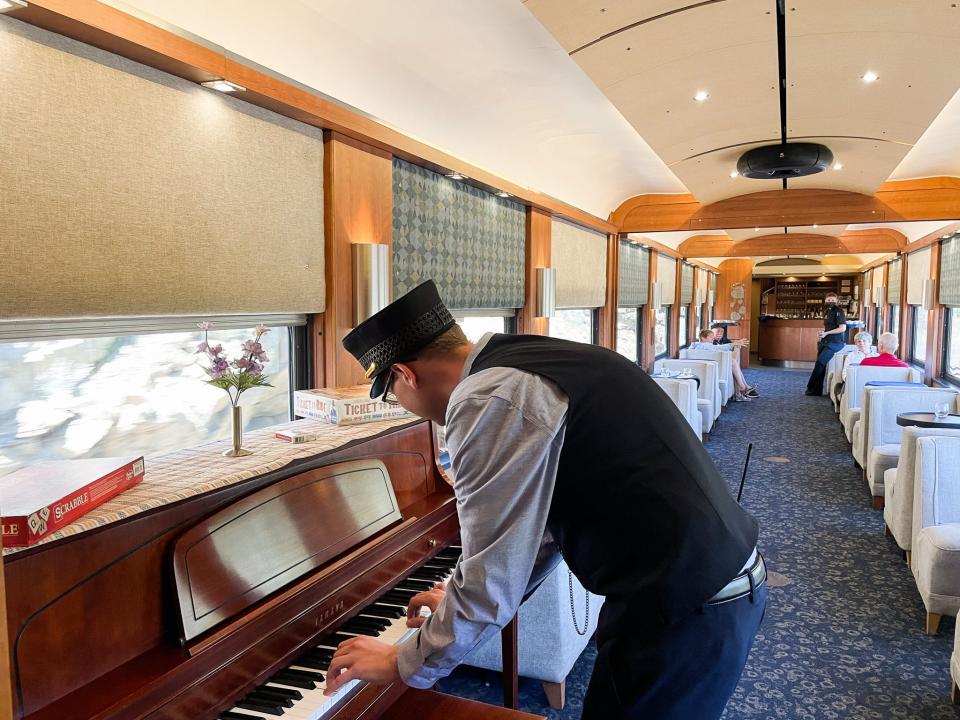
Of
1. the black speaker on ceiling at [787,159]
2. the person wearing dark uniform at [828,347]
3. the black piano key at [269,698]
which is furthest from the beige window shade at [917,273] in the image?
the black piano key at [269,698]

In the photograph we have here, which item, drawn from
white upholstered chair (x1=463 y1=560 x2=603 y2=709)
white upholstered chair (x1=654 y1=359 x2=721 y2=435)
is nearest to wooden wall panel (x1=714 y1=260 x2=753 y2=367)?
white upholstered chair (x1=654 y1=359 x2=721 y2=435)

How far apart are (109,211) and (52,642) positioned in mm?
1624

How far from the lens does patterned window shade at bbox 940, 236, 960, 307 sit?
8961mm

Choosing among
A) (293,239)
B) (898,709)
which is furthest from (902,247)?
(293,239)

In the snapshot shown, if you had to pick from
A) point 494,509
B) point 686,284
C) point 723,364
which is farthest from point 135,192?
point 686,284

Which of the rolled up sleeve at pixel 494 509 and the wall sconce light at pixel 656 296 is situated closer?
the rolled up sleeve at pixel 494 509

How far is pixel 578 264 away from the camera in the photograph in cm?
831

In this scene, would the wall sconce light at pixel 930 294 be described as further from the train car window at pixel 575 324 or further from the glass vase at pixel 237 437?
the glass vase at pixel 237 437

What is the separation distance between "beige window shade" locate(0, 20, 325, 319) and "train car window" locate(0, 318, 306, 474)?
0.94 ft

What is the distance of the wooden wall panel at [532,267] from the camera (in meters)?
6.78

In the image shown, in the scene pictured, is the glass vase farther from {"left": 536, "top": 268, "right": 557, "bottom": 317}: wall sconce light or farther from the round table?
the round table

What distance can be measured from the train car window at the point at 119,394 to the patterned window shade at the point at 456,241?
1134 mm

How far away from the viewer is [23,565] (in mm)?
1434

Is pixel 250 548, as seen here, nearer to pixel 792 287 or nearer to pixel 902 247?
pixel 902 247
